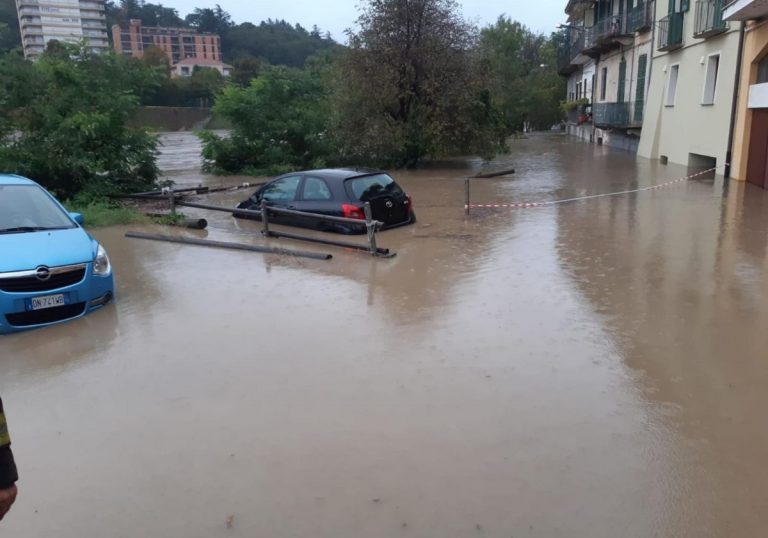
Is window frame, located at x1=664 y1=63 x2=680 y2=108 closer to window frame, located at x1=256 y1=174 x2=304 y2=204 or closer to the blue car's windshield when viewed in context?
window frame, located at x1=256 y1=174 x2=304 y2=204

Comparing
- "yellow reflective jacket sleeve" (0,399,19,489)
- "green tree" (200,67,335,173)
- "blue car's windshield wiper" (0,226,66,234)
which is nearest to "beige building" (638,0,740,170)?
"green tree" (200,67,335,173)

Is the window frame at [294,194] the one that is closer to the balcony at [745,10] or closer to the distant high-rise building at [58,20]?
the balcony at [745,10]

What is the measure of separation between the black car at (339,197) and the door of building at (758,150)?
10.3 metres

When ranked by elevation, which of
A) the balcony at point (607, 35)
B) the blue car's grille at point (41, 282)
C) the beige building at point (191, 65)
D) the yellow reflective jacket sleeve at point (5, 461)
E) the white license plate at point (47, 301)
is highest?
the beige building at point (191, 65)

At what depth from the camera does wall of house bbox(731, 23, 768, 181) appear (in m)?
17.5

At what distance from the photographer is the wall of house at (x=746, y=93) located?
688 inches

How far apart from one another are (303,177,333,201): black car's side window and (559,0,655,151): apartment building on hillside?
66.6 feet

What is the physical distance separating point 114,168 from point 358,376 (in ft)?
46.5

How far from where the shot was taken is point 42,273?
7.27m

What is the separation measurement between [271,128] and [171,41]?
152212 millimetres

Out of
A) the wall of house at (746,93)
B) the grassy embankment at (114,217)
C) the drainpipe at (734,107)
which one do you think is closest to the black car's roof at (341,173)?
the grassy embankment at (114,217)

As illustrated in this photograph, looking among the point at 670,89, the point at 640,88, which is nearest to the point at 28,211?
the point at 670,89

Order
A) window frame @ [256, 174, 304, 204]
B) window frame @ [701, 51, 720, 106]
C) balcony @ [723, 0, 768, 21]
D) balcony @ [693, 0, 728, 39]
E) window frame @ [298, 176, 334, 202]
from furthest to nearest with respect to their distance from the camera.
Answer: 1. window frame @ [701, 51, 720, 106]
2. balcony @ [693, 0, 728, 39]
3. balcony @ [723, 0, 768, 21]
4. window frame @ [256, 174, 304, 204]
5. window frame @ [298, 176, 334, 202]

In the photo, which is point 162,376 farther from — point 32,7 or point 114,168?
point 32,7
